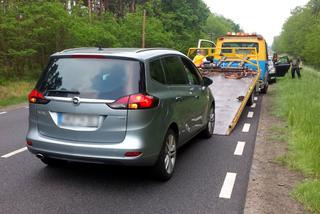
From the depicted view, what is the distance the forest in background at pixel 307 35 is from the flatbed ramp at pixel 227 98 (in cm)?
4314

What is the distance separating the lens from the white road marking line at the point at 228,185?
4.86 m

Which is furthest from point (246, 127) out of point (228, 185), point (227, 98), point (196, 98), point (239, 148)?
point (228, 185)

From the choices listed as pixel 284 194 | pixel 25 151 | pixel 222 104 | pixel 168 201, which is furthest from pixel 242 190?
pixel 222 104

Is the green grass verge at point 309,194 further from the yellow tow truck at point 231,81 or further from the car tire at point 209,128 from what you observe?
the yellow tow truck at point 231,81

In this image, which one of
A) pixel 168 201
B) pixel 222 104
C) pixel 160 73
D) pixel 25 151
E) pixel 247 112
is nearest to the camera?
pixel 168 201

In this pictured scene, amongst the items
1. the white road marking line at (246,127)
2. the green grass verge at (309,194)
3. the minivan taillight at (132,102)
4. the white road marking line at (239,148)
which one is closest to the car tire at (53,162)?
the minivan taillight at (132,102)

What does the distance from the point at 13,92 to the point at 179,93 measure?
39.3 feet

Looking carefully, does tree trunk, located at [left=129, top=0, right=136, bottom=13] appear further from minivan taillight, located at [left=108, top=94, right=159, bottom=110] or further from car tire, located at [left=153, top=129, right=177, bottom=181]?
minivan taillight, located at [left=108, top=94, right=159, bottom=110]

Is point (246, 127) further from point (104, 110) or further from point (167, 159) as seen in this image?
point (104, 110)

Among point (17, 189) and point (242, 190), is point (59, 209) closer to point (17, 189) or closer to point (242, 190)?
point (17, 189)

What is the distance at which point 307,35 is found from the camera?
58.1m

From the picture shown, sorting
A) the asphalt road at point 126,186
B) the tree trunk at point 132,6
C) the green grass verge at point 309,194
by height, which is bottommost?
the asphalt road at point 126,186

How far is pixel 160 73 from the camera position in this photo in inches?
213

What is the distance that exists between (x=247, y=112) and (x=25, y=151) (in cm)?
693
